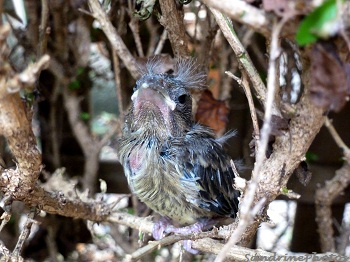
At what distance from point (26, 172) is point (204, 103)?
24.5 inches

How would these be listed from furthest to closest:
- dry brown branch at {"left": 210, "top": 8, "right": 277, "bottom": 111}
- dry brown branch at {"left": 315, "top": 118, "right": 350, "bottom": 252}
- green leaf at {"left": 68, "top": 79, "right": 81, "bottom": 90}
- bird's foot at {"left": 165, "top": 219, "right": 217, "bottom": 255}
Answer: green leaf at {"left": 68, "top": 79, "right": 81, "bottom": 90}, dry brown branch at {"left": 315, "top": 118, "right": 350, "bottom": 252}, bird's foot at {"left": 165, "top": 219, "right": 217, "bottom": 255}, dry brown branch at {"left": 210, "top": 8, "right": 277, "bottom": 111}

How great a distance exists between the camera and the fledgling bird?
3.63 feet

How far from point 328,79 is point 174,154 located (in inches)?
24.2

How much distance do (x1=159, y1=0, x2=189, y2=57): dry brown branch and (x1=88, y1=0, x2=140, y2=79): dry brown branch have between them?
0.15 m

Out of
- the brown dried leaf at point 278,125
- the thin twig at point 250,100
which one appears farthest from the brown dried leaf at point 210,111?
the brown dried leaf at point 278,125

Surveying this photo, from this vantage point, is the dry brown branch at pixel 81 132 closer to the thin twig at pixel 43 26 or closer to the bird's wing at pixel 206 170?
the thin twig at pixel 43 26

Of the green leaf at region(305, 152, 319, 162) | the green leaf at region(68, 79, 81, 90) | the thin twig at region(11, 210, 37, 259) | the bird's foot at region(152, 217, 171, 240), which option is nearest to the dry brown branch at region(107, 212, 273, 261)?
the bird's foot at region(152, 217, 171, 240)

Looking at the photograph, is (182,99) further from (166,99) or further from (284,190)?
(284,190)

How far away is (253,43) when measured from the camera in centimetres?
178

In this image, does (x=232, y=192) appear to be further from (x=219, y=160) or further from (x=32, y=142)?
(x=32, y=142)

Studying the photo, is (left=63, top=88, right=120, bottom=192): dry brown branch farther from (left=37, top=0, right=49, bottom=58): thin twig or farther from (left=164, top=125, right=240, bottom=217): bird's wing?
(left=164, top=125, right=240, bottom=217): bird's wing

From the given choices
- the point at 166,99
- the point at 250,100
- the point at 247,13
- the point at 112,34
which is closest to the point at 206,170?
the point at 166,99

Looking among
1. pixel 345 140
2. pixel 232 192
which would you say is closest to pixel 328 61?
pixel 232 192

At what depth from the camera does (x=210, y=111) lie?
1362 millimetres
